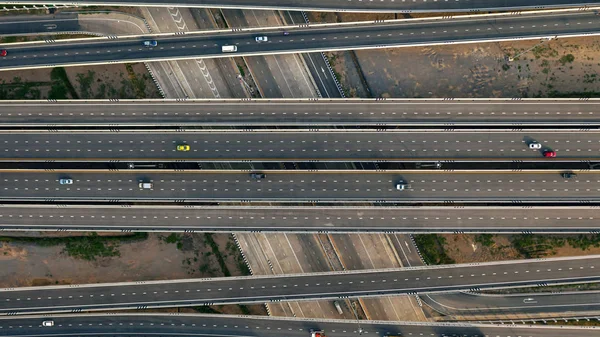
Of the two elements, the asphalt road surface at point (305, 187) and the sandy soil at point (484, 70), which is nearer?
the asphalt road surface at point (305, 187)

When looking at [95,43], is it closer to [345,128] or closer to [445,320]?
[345,128]

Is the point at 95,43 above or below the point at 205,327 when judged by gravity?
above

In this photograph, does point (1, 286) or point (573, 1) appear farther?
point (1, 286)

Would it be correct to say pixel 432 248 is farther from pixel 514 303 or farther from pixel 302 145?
pixel 302 145

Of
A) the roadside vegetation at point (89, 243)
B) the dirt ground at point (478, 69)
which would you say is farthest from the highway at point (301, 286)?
the dirt ground at point (478, 69)

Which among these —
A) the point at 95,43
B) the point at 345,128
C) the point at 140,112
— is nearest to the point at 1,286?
the point at 140,112

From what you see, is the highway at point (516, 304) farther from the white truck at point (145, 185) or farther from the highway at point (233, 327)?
the white truck at point (145, 185)

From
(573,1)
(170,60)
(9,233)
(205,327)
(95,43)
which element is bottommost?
(205,327)
